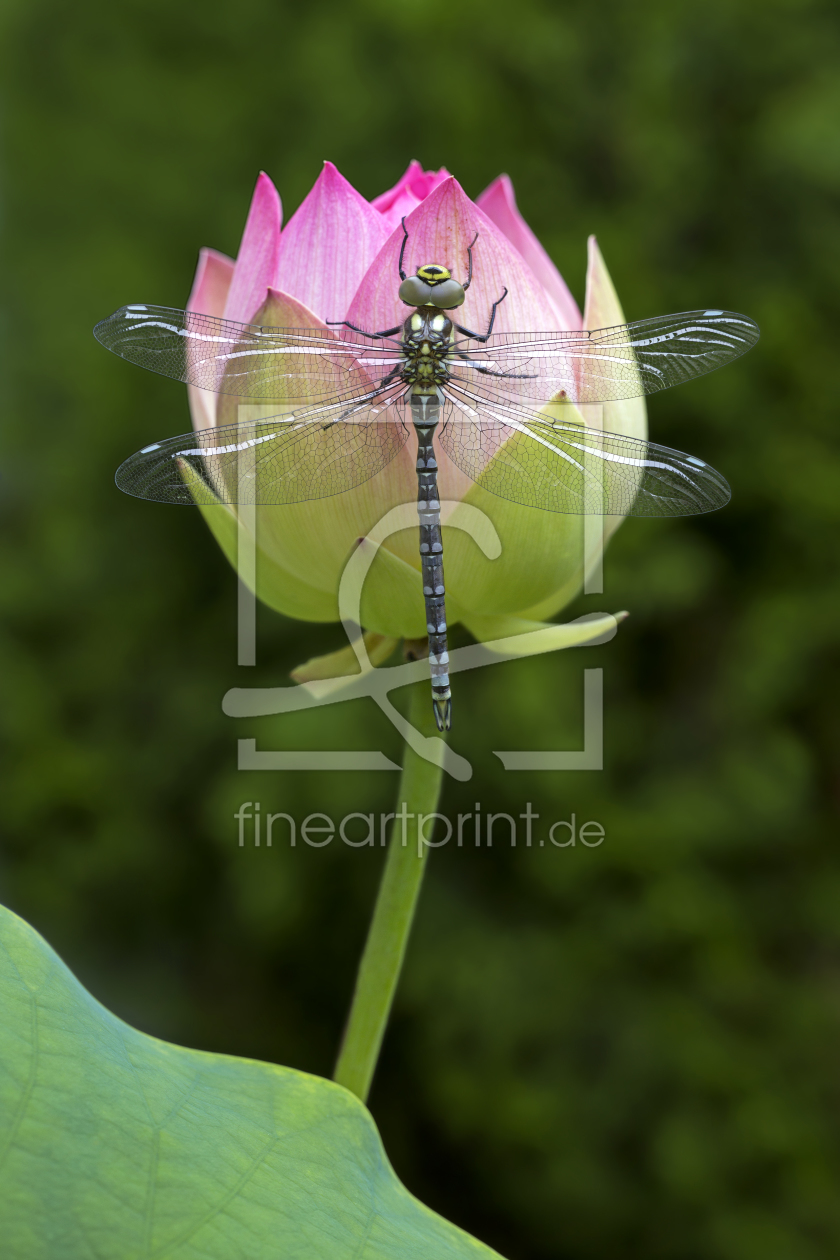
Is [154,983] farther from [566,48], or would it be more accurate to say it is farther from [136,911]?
[566,48]

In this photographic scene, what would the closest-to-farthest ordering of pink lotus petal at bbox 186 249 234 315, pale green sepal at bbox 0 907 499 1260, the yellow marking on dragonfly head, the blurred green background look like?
pale green sepal at bbox 0 907 499 1260 → the yellow marking on dragonfly head → pink lotus petal at bbox 186 249 234 315 → the blurred green background

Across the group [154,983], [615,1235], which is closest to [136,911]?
[154,983]

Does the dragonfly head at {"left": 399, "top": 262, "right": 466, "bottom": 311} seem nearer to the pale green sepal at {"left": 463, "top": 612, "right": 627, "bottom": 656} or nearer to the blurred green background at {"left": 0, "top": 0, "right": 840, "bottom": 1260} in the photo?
the pale green sepal at {"left": 463, "top": 612, "right": 627, "bottom": 656}

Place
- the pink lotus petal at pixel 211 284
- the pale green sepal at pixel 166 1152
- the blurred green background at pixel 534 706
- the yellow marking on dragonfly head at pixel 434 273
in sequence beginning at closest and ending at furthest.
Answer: the pale green sepal at pixel 166 1152 → the yellow marking on dragonfly head at pixel 434 273 → the pink lotus petal at pixel 211 284 → the blurred green background at pixel 534 706

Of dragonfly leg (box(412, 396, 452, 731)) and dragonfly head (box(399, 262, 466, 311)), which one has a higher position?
dragonfly head (box(399, 262, 466, 311))

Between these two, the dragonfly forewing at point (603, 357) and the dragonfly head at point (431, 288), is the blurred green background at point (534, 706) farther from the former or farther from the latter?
the dragonfly head at point (431, 288)

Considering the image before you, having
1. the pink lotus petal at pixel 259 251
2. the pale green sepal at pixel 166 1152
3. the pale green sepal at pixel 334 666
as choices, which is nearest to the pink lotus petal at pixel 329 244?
the pink lotus petal at pixel 259 251

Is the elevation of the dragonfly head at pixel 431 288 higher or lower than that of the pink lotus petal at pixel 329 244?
lower

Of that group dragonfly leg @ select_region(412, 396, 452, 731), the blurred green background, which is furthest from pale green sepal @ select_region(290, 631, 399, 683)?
the blurred green background
